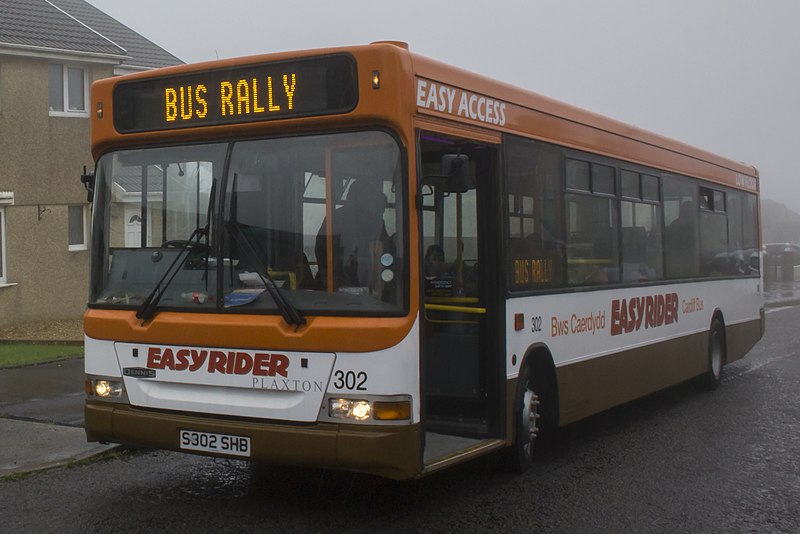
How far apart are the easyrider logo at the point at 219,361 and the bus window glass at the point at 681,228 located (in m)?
5.99

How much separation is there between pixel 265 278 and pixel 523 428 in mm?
2516

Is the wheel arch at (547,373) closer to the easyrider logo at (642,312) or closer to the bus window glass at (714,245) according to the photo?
the easyrider logo at (642,312)

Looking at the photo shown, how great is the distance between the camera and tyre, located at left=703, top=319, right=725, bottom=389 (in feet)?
41.1

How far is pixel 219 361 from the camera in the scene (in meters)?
6.32

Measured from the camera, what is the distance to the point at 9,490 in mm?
7293

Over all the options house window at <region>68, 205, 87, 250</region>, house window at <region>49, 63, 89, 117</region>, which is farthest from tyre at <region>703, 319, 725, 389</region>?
house window at <region>49, 63, 89, 117</region>

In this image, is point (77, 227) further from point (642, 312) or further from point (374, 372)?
point (374, 372)

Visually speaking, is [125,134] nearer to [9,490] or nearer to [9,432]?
[9,490]

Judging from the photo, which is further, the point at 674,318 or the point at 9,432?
the point at 674,318

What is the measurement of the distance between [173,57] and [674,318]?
18.6 m

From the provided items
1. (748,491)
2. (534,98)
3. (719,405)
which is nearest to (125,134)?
(534,98)

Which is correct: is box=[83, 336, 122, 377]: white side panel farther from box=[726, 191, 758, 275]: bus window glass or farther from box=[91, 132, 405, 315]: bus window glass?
box=[726, 191, 758, 275]: bus window glass

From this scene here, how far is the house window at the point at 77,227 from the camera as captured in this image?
21.2 metres

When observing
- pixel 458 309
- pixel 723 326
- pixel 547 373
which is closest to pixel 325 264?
pixel 458 309
